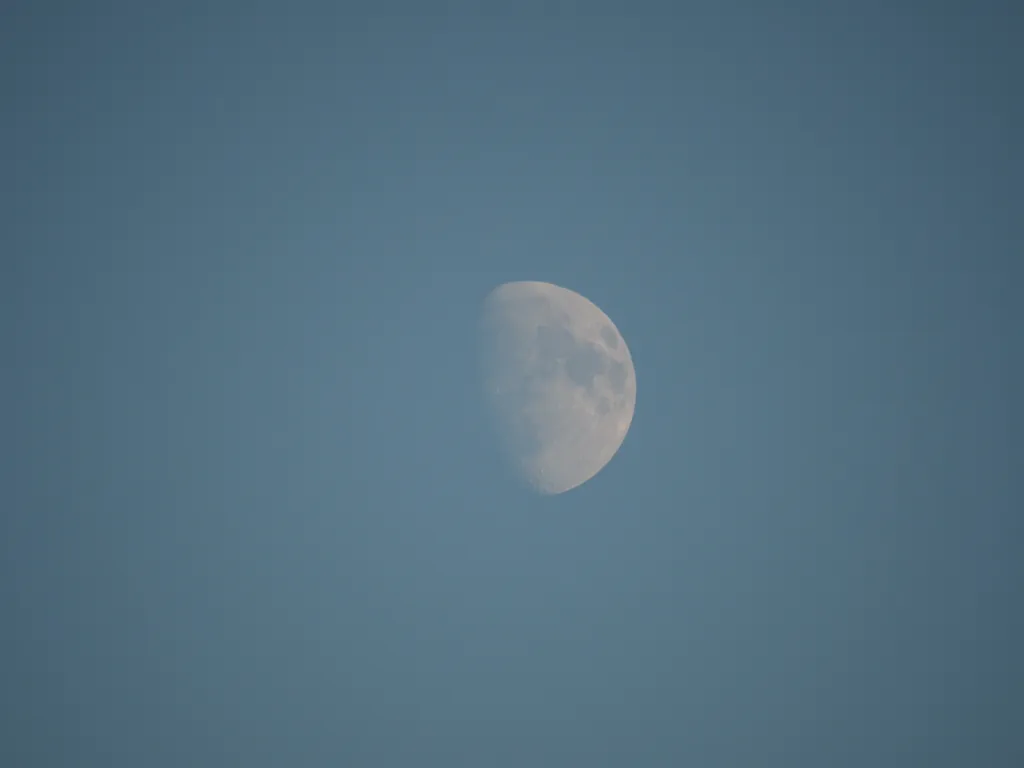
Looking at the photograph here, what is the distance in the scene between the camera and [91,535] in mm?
8406

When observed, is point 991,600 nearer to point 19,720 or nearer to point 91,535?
point 91,535

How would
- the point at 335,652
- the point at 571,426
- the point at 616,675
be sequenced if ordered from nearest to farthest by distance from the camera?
the point at 571,426 → the point at 335,652 → the point at 616,675

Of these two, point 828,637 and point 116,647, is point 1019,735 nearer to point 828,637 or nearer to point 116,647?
point 828,637

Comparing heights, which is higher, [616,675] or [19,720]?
[616,675]

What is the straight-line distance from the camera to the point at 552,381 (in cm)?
857

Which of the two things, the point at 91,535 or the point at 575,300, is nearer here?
the point at 91,535

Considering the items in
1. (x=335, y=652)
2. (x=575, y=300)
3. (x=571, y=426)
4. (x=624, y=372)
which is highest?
(x=575, y=300)

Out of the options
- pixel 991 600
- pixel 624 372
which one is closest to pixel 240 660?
pixel 624 372

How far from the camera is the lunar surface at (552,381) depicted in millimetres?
8648

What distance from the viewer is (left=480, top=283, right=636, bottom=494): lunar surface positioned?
28.4 ft

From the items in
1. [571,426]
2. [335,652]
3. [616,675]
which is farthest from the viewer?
[616,675]

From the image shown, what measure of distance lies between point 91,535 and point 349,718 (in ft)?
13.0

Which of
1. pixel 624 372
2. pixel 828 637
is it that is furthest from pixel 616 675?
pixel 624 372

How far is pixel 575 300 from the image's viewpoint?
30.7 ft
